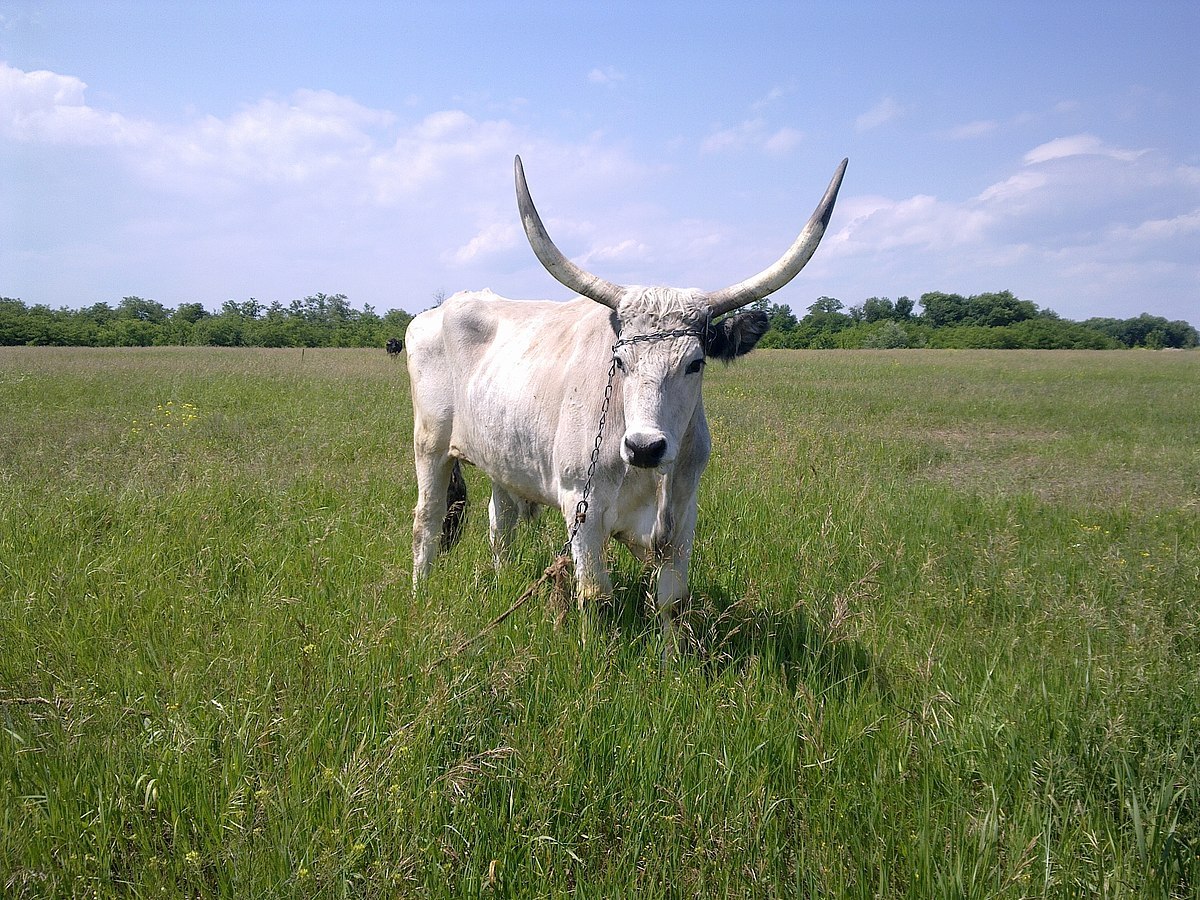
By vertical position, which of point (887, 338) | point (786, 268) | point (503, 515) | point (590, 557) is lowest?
point (503, 515)

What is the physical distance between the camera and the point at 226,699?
2729 millimetres

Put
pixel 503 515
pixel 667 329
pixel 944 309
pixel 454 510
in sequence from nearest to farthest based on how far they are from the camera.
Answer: pixel 667 329 < pixel 454 510 < pixel 503 515 < pixel 944 309

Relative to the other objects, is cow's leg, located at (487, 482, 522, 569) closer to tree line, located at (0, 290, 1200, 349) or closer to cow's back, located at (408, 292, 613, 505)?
cow's back, located at (408, 292, 613, 505)

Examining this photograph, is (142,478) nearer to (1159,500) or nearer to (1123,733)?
(1123,733)

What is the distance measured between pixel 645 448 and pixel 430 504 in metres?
2.61

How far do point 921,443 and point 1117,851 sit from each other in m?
8.89

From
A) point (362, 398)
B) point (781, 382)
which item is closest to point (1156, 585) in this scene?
point (362, 398)

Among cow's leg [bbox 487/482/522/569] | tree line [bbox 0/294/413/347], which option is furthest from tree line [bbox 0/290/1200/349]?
cow's leg [bbox 487/482/522/569]

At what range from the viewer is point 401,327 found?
182 ft

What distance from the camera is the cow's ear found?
3.54 m

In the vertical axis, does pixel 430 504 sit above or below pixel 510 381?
below

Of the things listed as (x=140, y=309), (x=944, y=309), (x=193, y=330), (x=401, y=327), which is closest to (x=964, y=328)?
(x=944, y=309)

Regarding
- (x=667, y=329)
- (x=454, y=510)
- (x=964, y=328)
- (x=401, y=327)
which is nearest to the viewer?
(x=667, y=329)

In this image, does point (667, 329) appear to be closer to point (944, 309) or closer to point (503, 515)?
point (503, 515)
